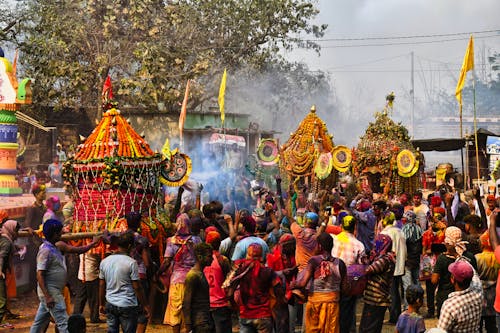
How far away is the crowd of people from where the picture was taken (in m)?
7.77

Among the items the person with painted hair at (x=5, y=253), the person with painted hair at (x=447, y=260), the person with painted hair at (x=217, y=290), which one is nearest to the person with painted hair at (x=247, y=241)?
the person with painted hair at (x=217, y=290)

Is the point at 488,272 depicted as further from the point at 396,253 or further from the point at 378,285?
the point at 396,253

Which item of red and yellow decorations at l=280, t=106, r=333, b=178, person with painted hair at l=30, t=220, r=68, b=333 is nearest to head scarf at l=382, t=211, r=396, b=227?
person with painted hair at l=30, t=220, r=68, b=333

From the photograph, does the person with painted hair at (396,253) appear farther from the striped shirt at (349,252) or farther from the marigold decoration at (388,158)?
the marigold decoration at (388,158)

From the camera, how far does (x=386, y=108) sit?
26344mm

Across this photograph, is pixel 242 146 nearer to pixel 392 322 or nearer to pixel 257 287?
pixel 392 322

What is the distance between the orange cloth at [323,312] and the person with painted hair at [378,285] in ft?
2.43

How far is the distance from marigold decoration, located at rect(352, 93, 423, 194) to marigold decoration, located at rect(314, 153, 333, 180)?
2.58 m

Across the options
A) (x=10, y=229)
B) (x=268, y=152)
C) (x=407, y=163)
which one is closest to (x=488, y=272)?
(x=10, y=229)

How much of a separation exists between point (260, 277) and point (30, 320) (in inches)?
202

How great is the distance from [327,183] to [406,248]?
39.0 feet

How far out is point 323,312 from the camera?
27.5 ft

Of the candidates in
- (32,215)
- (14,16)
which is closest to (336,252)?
(32,215)

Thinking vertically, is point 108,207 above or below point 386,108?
below
